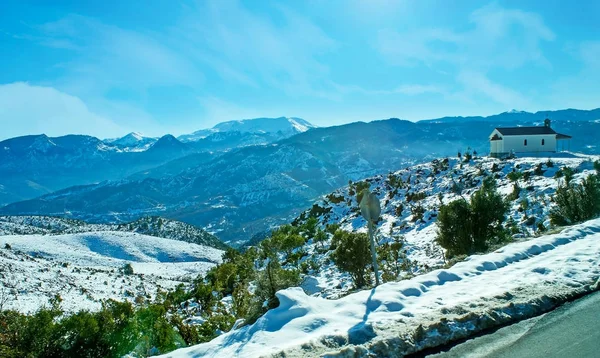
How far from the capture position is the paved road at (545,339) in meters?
6.32

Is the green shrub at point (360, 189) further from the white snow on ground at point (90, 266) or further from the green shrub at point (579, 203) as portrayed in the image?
the green shrub at point (579, 203)

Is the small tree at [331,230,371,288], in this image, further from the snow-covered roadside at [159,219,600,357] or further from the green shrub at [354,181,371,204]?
the green shrub at [354,181,371,204]

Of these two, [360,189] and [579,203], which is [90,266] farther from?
[579,203]

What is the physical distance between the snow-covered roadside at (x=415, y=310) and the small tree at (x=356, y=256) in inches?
338

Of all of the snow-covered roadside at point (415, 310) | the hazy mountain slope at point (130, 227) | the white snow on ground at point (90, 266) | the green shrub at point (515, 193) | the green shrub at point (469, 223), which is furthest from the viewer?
the hazy mountain slope at point (130, 227)

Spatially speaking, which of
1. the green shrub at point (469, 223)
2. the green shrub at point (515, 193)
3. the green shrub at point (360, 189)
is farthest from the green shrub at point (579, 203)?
the green shrub at point (360, 189)

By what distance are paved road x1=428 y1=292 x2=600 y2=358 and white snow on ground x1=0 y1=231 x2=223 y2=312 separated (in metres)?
36.7

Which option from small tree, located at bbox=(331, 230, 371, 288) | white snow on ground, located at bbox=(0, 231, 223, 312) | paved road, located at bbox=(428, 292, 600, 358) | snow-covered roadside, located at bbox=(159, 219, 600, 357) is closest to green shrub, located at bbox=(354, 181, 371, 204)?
white snow on ground, located at bbox=(0, 231, 223, 312)

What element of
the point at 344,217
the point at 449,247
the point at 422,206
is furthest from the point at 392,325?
the point at 344,217

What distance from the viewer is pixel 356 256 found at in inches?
768

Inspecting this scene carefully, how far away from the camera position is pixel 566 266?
10.1 meters

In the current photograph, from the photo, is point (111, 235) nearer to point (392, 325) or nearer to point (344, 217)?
point (344, 217)

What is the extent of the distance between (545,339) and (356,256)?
1286 centimetres

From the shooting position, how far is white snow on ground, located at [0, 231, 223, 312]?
134 ft
